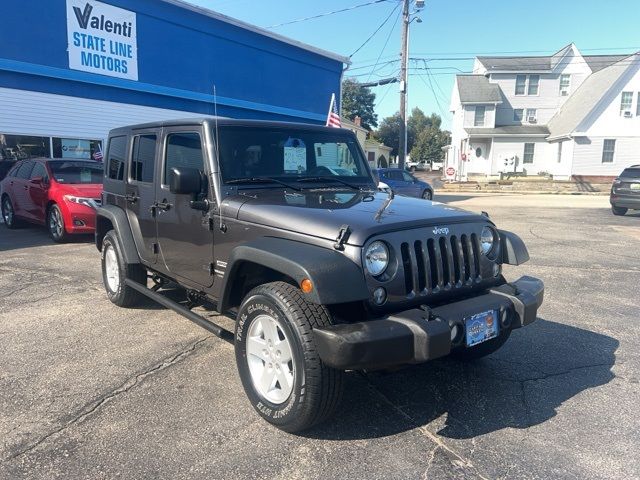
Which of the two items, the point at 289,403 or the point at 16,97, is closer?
the point at 289,403

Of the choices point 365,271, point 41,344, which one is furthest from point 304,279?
point 41,344

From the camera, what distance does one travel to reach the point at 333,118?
54.2 feet

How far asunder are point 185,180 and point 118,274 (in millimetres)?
2203

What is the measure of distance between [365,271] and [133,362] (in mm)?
2283

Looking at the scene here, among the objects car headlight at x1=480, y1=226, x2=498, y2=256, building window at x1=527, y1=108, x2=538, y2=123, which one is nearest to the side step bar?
car headlight at x1=480, y1=226, x2=498, y2=256

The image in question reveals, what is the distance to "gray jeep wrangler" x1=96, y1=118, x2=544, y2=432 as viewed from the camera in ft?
9.13

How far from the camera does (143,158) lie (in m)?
4.89

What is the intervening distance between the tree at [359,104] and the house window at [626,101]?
137ft

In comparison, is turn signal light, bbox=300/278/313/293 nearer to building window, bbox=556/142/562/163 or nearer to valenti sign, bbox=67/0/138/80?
valenti sign, bbox=67/0/138/80

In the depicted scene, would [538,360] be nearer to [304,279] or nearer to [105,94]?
[304,279]

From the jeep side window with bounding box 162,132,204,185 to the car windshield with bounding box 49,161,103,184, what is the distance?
604cm

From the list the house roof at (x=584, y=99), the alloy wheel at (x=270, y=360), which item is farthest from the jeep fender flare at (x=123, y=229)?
the house roof at (x=584, y=99)

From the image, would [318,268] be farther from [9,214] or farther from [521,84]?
[521,84]

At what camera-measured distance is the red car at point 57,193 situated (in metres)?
9.03
